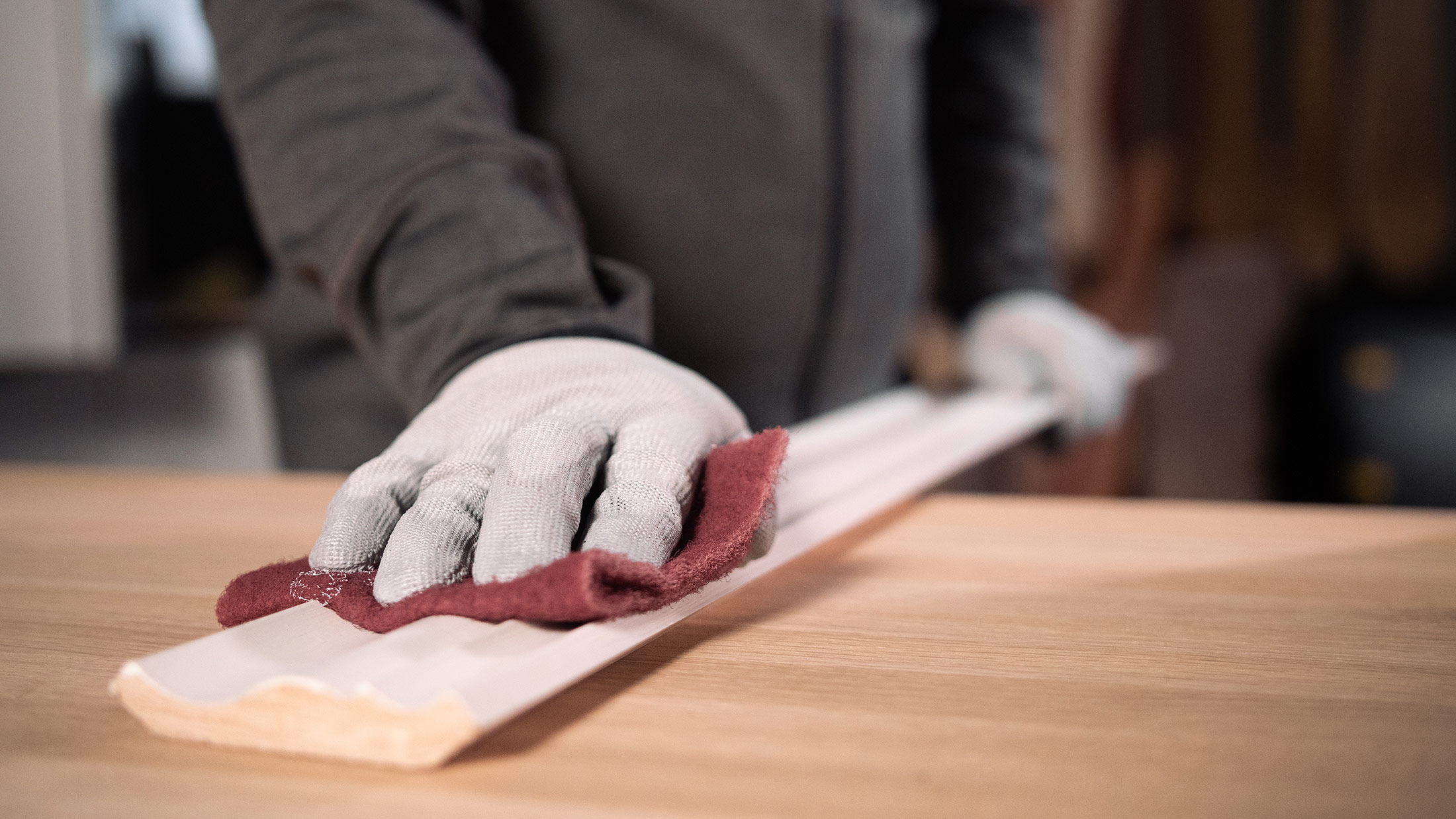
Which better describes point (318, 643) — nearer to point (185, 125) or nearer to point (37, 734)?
point (37, 734)

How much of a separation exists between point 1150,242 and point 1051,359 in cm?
130

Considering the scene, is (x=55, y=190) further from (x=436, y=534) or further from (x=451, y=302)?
(x=436, y=534)

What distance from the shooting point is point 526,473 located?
1.26ft

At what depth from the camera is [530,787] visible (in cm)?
27

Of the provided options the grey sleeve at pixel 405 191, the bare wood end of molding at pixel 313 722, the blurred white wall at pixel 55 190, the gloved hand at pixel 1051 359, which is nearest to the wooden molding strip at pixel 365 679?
the bare wood end of molding at pixel 313 722

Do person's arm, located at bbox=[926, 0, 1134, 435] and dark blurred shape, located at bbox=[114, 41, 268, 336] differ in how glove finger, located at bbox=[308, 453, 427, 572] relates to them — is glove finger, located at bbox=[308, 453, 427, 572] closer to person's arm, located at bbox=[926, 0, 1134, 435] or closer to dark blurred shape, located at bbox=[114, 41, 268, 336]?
person's arm, located at bbox=[926, 0, 1134, 435]

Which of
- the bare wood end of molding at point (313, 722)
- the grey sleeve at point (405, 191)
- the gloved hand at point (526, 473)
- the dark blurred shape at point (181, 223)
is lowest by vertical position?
the dark blurred shape at point (181, 223)

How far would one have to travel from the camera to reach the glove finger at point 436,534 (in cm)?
37

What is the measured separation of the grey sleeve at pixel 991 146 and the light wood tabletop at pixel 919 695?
811 millimetres

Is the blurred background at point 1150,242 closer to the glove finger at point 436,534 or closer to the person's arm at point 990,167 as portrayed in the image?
the person's arm at point 990,167

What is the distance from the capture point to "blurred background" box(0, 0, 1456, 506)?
1232 millimetres

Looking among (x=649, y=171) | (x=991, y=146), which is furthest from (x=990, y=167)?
(x=649, y=171)

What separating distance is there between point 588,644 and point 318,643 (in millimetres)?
94

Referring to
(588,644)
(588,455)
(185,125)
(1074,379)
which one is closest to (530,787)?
(588,644)
